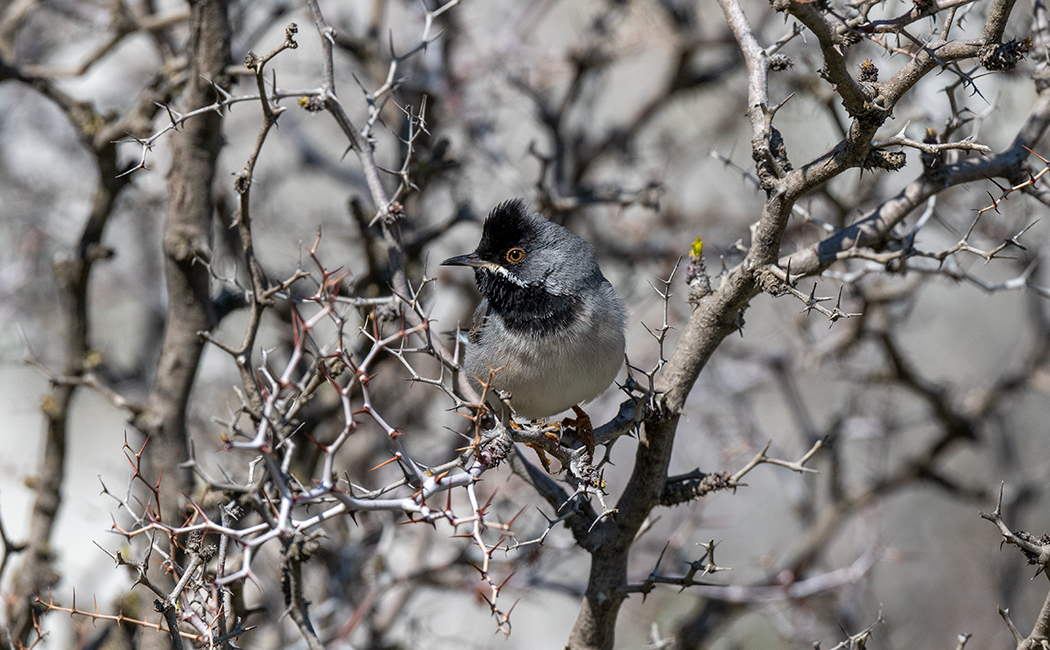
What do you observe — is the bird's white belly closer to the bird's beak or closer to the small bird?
the small bird

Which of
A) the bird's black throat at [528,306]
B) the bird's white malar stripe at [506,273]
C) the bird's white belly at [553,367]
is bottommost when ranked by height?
the bird's white belly at [553,367]

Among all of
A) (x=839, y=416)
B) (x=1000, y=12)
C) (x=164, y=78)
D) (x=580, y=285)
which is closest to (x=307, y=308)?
(x=164, y=78)

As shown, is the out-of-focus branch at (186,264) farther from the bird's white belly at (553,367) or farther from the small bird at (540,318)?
the bird's white belly at (553,367)

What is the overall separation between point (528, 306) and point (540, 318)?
0.11 metres

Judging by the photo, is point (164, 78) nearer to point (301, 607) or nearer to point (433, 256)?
point (301, 607)

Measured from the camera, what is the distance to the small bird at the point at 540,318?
362cm

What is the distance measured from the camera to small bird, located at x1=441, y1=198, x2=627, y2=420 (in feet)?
11.9

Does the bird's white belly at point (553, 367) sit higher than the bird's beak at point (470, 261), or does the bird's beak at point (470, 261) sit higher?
the bird's beak at point (470, 261)

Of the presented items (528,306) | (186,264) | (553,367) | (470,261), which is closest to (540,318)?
(528,306)

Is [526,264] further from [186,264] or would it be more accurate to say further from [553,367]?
[186,264]

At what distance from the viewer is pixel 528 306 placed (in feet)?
12.6

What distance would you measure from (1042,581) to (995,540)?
42.1 inches

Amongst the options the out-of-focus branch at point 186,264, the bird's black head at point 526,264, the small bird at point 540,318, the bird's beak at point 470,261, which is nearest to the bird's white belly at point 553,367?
the small bird at point 540,318

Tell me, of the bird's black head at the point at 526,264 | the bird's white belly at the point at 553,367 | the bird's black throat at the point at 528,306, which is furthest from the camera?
the bird's black head at the point at 526,264
